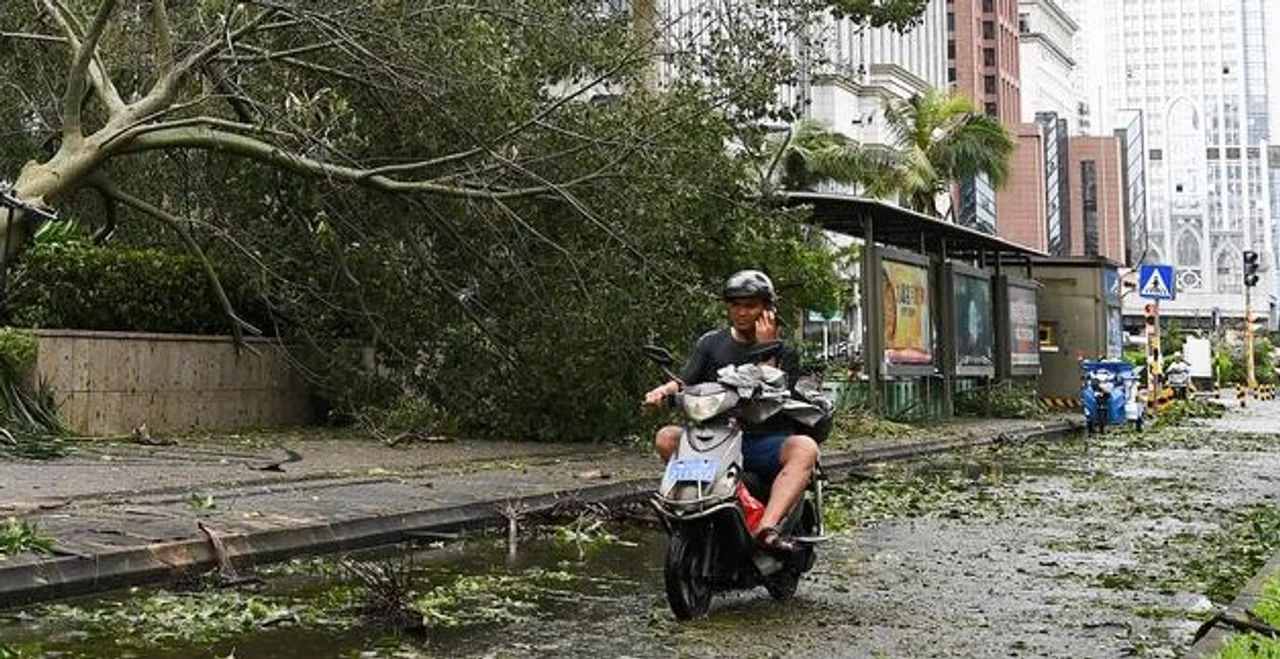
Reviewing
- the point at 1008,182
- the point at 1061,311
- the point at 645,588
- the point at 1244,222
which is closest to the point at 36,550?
the point at 645,588

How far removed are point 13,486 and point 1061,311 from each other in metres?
29.6

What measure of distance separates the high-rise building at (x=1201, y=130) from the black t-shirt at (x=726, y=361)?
135174mm

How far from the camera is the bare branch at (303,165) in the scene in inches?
654

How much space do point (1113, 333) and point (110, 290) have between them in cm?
2637

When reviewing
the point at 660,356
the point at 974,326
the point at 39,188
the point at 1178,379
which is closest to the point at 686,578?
the point at 660,356

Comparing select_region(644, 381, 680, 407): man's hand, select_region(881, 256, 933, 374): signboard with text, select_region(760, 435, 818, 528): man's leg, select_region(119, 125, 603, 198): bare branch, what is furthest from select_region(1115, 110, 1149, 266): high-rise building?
select_region(644, 381, 680, 407): man's hand

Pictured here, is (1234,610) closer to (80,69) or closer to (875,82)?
(80,69)

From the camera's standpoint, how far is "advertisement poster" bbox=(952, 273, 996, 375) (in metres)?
28.9

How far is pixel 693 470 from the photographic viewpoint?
6.73 meters

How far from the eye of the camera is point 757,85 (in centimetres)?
1822

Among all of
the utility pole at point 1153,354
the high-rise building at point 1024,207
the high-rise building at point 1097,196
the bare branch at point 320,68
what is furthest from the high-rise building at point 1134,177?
the bare branch at point 320,68

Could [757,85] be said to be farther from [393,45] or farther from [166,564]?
[166,564]

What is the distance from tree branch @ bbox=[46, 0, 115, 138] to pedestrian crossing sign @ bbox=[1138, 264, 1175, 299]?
73.7ft

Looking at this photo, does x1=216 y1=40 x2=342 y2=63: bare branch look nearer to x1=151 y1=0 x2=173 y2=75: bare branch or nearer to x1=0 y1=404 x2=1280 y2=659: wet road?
x1=151 y1=0 x2=173 y2=75: bare branch
